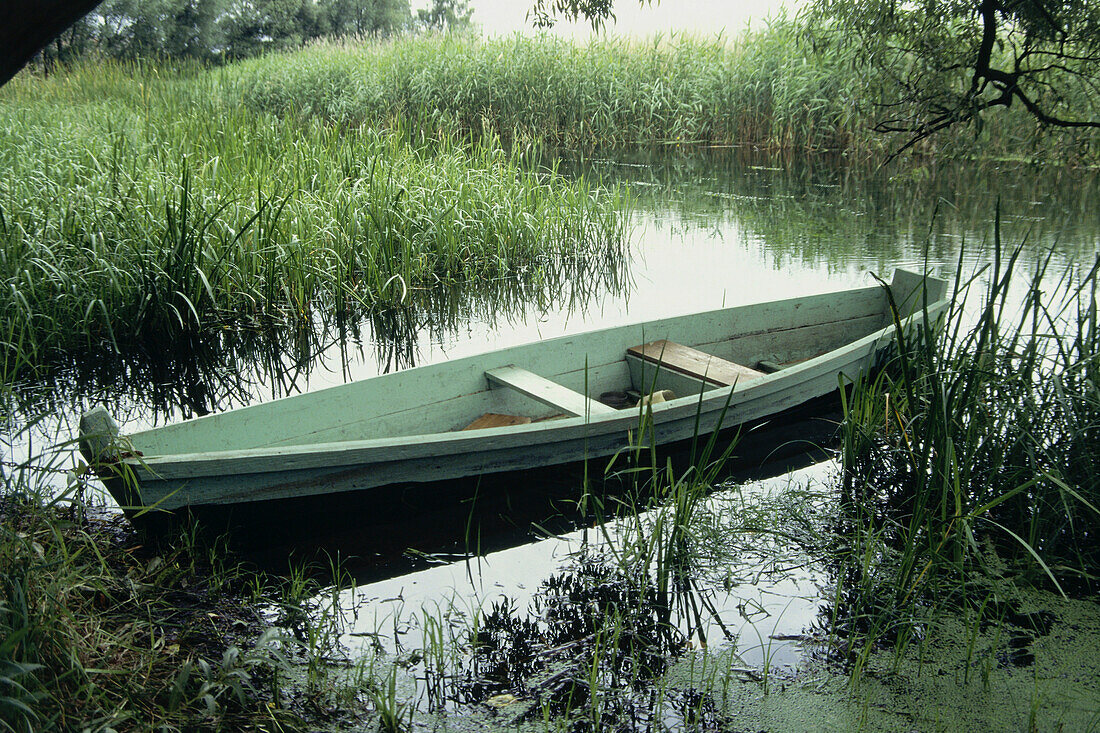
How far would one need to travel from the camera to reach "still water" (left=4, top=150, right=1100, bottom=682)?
103 inches

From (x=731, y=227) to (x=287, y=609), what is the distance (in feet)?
19.1

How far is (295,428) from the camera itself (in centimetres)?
303

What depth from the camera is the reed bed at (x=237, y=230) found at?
4152 millimetres

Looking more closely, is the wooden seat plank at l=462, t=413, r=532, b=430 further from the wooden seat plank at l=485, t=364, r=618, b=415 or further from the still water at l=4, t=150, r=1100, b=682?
the still water at l=4, t=150, r=1100, b=682

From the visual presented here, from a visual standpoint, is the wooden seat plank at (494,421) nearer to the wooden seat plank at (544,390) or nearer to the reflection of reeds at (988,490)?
the wooden seat plank at (544,390)

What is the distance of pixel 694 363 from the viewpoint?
12.5 ft

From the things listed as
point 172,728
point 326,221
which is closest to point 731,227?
point 326,221

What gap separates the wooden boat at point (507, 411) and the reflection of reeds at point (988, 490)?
1.02ft

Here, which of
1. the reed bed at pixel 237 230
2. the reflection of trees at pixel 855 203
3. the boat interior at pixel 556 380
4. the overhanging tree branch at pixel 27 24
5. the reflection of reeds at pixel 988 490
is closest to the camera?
the overhanging tree branch at pixel 27 24

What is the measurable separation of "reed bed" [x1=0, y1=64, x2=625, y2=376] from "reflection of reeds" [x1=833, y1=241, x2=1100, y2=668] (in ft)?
9.66

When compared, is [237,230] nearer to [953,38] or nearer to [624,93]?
[953,38]

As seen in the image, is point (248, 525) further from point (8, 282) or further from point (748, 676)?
point (8, 282)

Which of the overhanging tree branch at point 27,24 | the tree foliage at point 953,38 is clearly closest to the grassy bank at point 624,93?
the tree foliage at point 953,38

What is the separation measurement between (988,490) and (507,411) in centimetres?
172
